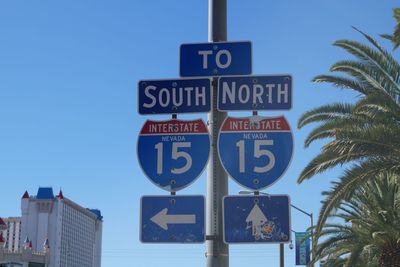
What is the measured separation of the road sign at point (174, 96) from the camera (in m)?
6.34

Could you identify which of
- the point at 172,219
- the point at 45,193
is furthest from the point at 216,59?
the point at 45,193

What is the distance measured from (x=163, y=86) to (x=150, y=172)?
32.1 inches

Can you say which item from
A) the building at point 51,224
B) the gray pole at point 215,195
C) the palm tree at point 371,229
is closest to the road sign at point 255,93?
the gray pole at point 215,195

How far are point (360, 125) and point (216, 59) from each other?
11425 millimetres

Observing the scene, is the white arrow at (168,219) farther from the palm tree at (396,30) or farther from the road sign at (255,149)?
the palm tree at (396,30)

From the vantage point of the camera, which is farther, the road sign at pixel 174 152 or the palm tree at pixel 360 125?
the palm tree at pixel 360 125

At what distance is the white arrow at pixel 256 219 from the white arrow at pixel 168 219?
480 millimetres

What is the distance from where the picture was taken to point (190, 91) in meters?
6.38

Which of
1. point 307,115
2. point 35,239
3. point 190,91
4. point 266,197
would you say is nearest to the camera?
point 266,197

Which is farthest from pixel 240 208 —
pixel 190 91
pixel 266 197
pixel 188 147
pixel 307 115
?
pixel 307 115

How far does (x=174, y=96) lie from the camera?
641cm

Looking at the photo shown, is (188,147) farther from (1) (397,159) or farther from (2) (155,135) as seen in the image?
(1) (397,159)

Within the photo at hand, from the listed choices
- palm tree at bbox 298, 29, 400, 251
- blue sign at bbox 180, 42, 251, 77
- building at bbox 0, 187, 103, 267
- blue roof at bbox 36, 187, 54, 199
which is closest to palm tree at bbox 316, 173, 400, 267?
palm tree at bbox 298, 29, 400, 251

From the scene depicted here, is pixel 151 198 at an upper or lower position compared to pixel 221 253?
upper
